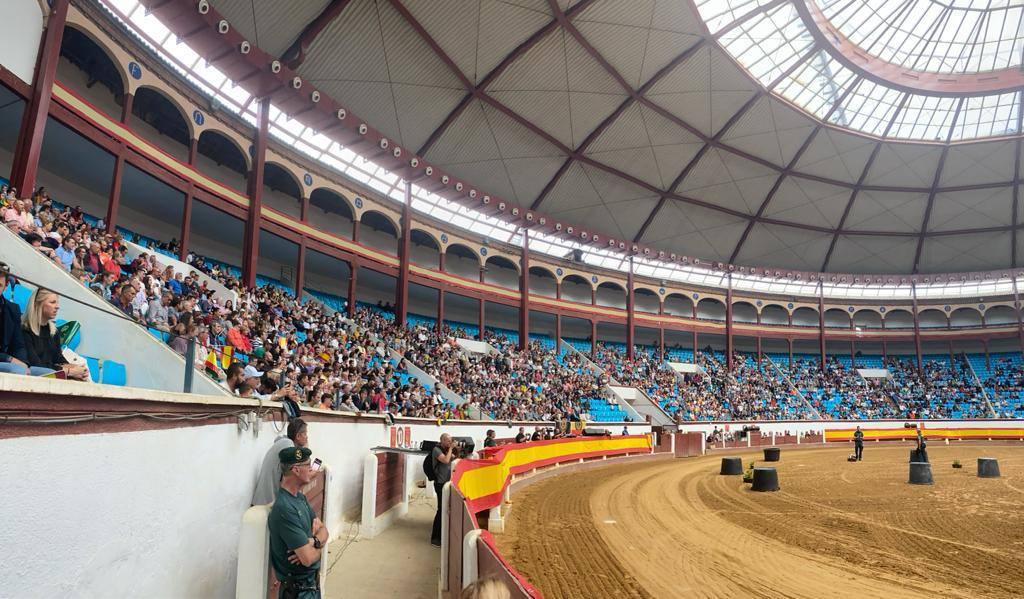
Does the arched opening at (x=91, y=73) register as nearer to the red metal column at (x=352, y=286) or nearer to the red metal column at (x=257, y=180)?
the red metal column at (x=257, y=180)

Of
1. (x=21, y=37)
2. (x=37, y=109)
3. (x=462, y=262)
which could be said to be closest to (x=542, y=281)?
(x=462, y=262)

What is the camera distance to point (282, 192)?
30109mm

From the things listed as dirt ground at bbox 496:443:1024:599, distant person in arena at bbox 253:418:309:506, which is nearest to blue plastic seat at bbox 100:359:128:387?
distant person in arena at bbox 253:418:309:506

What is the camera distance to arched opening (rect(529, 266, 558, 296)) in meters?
44.0

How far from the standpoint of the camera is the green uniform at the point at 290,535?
4.19m

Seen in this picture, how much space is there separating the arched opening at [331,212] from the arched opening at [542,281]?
48.0 feet

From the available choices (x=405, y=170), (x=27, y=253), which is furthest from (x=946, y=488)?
(x=405, y=170)

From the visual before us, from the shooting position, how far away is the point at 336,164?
2975cm

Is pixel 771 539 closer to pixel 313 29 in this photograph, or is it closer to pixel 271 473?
pixel 271 473

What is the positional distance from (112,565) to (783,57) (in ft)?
130

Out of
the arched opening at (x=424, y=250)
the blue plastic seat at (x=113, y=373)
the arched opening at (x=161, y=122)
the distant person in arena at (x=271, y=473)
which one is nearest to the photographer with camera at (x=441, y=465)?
the distant person in arena at (x=271, y=473)

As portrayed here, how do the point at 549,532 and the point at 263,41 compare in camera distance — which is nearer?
the point at 549,532

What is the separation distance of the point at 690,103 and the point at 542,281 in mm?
16770

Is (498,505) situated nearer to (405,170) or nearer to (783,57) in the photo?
(405,170)
